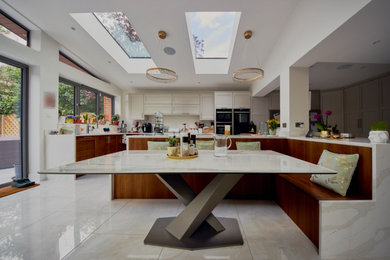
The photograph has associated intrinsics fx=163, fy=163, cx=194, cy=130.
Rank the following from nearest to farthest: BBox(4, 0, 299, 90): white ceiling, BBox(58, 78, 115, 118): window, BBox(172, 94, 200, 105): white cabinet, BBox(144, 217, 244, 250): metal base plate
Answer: BBox(144, 217, 244, 250): metal base plate → BBox(4, 0, 299, 90): white ceiling → BBox(58, 78, 115, 118): window → BBox(172, 94, 200, 105): white cabinet

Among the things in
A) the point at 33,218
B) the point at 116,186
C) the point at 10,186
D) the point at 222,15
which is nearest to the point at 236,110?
the point at 222,15

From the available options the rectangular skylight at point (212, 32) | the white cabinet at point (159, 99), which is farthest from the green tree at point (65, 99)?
the rectangular skylight at point (212, 32)

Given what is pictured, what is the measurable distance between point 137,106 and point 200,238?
502 cm

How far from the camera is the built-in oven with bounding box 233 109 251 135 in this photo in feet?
16.9

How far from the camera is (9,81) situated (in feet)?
8.90

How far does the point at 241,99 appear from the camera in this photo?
5246 millimetres

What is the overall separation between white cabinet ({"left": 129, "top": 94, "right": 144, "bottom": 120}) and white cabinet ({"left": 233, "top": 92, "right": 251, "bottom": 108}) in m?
3.14

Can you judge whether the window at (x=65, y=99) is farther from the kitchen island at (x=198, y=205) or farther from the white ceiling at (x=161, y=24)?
the kitchen island at (x=198, y=205)

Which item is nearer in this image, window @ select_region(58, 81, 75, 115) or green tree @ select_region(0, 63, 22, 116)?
green tree @ select_region(0, 63, 22, 116)

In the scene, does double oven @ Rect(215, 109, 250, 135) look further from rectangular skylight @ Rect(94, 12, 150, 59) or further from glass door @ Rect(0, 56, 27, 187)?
glass door @ Rect(0, 56, 27, 187)

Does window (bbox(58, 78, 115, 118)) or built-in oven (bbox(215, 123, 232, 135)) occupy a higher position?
window (bbox(58, 78, 115, 118))

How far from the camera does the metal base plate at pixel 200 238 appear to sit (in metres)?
1.32

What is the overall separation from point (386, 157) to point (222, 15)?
299 cm

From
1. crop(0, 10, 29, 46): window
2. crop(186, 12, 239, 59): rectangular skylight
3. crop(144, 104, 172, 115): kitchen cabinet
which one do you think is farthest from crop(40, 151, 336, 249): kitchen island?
crop(144, 104, 172, 115): kitchen cabinet
